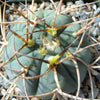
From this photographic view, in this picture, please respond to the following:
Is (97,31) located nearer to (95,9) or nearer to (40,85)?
(95,9)

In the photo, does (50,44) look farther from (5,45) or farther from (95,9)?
(95,9)

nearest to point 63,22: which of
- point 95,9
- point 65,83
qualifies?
point 65,83

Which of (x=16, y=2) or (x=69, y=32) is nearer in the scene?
(x=69, y=32)

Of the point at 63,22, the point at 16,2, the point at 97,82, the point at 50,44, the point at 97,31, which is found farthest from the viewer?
the point at 16,2

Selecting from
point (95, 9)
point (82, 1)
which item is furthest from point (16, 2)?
point (95, 9)

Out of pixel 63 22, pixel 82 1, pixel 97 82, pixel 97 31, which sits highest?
pixel 82 1

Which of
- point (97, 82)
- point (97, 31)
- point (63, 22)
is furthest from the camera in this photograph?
point (97, 31)

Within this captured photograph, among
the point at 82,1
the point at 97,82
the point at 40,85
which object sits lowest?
the point at 97,82

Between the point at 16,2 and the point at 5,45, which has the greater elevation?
the point at 16,2

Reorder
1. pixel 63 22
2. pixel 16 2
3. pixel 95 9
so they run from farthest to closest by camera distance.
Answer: pixel 16 2, pixel 95 9, pixel 63 22
